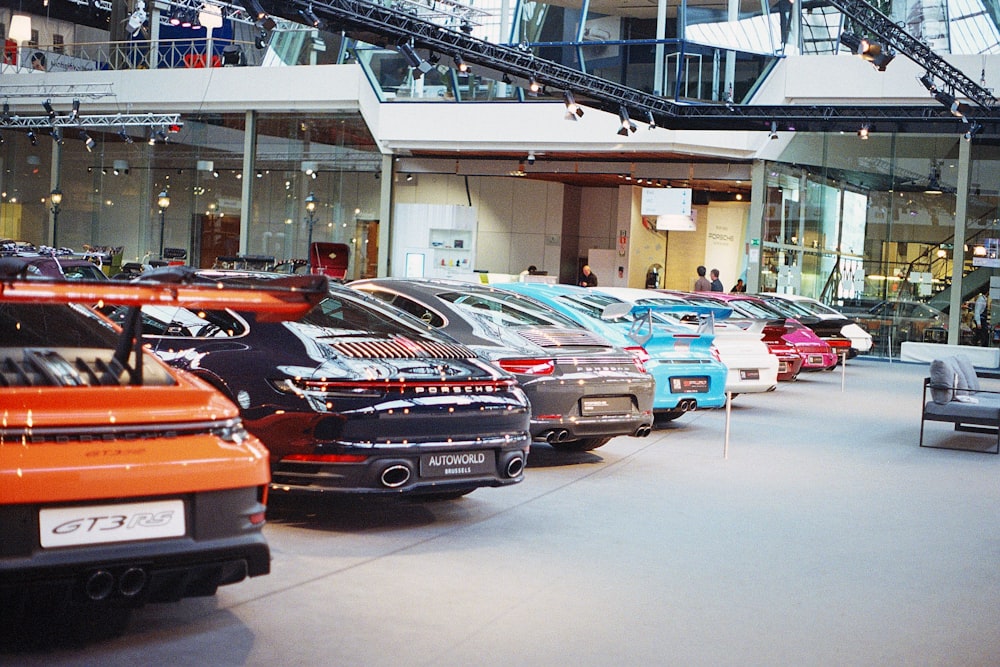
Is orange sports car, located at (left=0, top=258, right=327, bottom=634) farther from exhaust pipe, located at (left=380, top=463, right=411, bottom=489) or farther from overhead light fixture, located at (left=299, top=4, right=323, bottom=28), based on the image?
overhead light fixture, located at (left=299, top=4, right=323, bottom=28)

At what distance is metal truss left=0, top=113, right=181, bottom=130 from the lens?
105 ft

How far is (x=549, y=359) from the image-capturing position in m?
8.45

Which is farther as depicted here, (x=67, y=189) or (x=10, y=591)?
(x=67, y=189)

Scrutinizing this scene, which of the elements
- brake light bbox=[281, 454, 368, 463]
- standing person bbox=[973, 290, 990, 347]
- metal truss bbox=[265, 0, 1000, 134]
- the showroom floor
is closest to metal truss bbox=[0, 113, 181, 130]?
metal truss bbox=[265, 0, 1000, 134]

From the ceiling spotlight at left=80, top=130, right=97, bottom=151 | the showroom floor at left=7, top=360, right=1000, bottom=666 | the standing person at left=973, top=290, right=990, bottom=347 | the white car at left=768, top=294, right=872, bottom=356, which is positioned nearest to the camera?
the showroom floor at left=7, top=360, right=1000, bottom=666

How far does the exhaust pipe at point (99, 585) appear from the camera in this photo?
3.70 m

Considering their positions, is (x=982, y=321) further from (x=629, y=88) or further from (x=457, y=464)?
(x=457, y=464)

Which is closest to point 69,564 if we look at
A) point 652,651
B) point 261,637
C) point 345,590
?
point 261,637

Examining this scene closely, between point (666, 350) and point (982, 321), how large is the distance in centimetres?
1910

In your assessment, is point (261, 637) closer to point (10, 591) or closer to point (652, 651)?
point (10, 591)

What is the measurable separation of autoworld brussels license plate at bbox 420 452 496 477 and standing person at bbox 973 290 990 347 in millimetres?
23622

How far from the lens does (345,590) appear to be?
5.19m

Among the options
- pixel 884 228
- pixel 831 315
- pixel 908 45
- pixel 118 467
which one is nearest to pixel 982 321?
pixel 884 228

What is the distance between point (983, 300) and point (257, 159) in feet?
63.8
